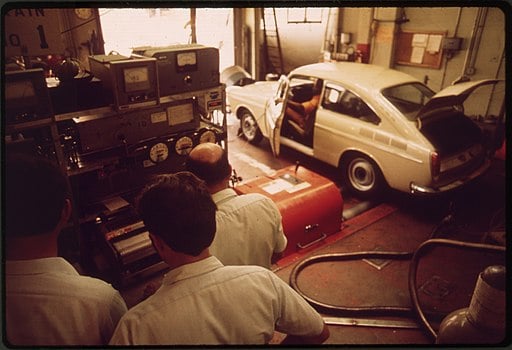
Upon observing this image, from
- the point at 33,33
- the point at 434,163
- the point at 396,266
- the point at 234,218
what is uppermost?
the point at 33,33

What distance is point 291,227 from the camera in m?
4.00

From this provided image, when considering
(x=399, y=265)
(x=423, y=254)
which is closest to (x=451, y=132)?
(x=399, y=265)

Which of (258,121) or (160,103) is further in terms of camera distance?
(258,121)

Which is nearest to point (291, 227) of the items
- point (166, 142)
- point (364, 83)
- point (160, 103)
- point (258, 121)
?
point (166, 142)

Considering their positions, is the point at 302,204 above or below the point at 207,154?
below

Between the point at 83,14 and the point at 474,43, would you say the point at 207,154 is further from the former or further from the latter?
the point at 474,43

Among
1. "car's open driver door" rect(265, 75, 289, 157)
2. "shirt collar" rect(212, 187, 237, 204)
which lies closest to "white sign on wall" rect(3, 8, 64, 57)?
"shirt collar" rect(212, 187, 237, 204)

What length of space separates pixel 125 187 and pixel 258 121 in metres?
3.64

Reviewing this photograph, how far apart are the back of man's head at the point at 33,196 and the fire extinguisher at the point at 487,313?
2047 millimetres

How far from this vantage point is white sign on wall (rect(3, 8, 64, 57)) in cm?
253

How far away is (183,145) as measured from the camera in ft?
12.4

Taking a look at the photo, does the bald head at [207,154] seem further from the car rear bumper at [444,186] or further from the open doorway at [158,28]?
the open doorway at [158,28]

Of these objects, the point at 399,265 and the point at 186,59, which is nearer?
the point at 186,59

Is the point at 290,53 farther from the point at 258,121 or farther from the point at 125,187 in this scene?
the point at 125,187
